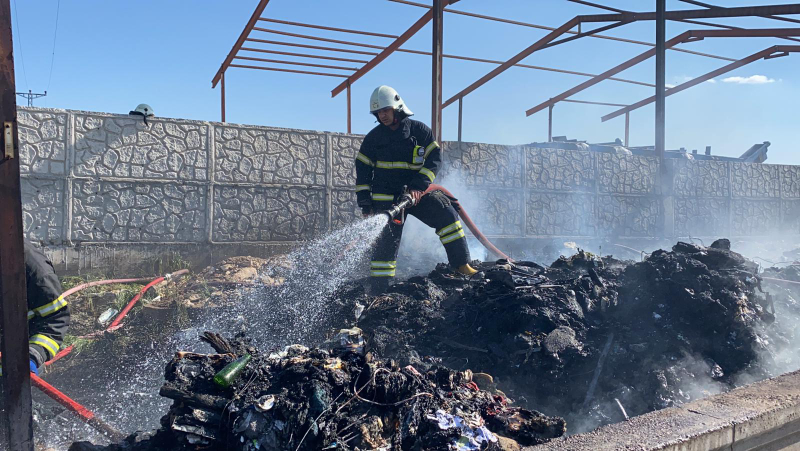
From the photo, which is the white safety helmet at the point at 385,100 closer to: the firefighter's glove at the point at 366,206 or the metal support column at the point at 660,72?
the firefighter's glove at the point at 366,206

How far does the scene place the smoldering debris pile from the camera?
2.35m

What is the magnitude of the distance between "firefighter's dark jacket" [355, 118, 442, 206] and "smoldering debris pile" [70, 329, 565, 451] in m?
3.25

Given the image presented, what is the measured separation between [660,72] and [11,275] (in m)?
11.7

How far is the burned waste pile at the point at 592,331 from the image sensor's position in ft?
12.1

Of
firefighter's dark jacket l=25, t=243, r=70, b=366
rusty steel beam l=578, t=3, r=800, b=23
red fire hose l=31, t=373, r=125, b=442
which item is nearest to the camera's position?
A: red fire hose l=31, t=373, r=125, b=442

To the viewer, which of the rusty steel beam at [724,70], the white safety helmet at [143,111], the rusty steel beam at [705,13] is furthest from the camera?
the rusty steel beam at [724,70]

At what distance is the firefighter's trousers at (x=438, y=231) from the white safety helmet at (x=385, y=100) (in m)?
1.03

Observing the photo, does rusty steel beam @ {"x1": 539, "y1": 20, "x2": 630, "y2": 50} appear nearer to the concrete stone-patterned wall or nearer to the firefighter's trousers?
the concrete stone-patterned wall

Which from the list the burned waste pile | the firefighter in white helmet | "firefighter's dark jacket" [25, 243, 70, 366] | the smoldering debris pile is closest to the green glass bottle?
the smoldering debris pile

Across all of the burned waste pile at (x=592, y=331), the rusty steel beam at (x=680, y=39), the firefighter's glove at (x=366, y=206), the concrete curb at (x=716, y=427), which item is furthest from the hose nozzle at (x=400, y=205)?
the rusty steel beam at (x=680, y=39)

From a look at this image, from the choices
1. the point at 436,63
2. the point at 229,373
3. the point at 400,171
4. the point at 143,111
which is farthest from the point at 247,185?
the point at 229,373

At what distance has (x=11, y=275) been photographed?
77.2 inches

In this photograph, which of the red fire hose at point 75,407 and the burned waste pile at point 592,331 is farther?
the burned waste pile at point 592,331

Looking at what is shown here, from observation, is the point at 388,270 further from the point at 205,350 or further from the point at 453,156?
the point at 453,156
